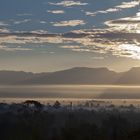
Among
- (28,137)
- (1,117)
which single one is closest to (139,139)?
(28,137)

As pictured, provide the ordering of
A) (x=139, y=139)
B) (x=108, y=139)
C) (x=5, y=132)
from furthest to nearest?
(x=5, y=132) < (x=108, y=139) < (x=139, y=139)

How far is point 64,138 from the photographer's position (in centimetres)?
4678

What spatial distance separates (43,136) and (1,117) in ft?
101

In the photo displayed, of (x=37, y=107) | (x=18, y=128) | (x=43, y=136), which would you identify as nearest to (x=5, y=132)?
(x=18, y=128)

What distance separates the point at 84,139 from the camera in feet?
149

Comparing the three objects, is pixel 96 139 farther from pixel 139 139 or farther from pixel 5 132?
pixel 139 139

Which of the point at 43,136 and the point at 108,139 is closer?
the point at 108,139

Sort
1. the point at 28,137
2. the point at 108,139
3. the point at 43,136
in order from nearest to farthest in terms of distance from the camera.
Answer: the point at 108,139 < the point at 28,137 < the point at 43,136

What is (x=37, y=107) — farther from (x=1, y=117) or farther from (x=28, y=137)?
(x=28, y=137)

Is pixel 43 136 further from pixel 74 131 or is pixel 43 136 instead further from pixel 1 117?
pixel 1 117

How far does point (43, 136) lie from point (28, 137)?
609 cm

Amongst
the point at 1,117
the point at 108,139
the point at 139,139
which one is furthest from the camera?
the point at 1,117

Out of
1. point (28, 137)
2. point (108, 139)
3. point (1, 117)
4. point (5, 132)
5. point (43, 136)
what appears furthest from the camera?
point (1, 117)

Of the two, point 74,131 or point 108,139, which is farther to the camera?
point 74,131
